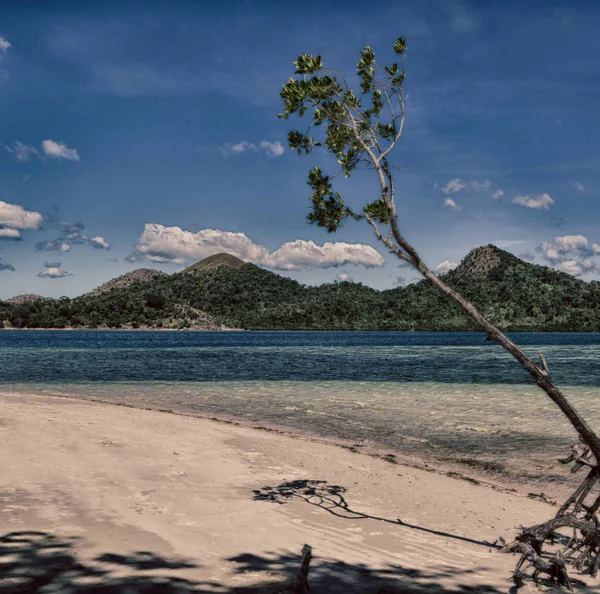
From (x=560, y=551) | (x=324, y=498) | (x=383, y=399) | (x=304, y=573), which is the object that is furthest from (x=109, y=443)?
(x=383, y=399)

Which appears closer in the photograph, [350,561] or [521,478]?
[350,561]

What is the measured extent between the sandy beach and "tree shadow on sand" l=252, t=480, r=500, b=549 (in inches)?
1.7

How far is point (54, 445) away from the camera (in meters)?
14.6

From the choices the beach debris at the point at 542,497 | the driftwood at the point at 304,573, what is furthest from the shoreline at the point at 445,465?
the driftwood at the point at 304,573

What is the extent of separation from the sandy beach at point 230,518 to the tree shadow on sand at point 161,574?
2cm

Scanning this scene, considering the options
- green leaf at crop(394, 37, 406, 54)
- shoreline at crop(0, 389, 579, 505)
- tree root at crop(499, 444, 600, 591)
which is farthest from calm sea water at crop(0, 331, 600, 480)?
green leaf at crop(394, 37, 406, 54)

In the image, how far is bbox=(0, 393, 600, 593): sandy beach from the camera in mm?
6988

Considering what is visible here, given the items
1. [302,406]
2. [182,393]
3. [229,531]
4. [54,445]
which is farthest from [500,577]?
[182,393]

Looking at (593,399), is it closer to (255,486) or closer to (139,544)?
(255,486)

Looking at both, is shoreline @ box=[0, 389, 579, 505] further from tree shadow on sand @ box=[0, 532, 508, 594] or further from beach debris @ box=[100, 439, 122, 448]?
tree shadow on sand @ box=[0, 532, 508, 594]

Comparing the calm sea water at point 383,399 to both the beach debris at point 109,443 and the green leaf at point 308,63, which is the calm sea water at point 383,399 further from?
the green leaf at point 308,63

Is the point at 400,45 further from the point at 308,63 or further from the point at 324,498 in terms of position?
the point at 324,498

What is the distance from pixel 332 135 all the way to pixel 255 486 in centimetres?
764

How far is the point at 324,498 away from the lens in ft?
37.2
